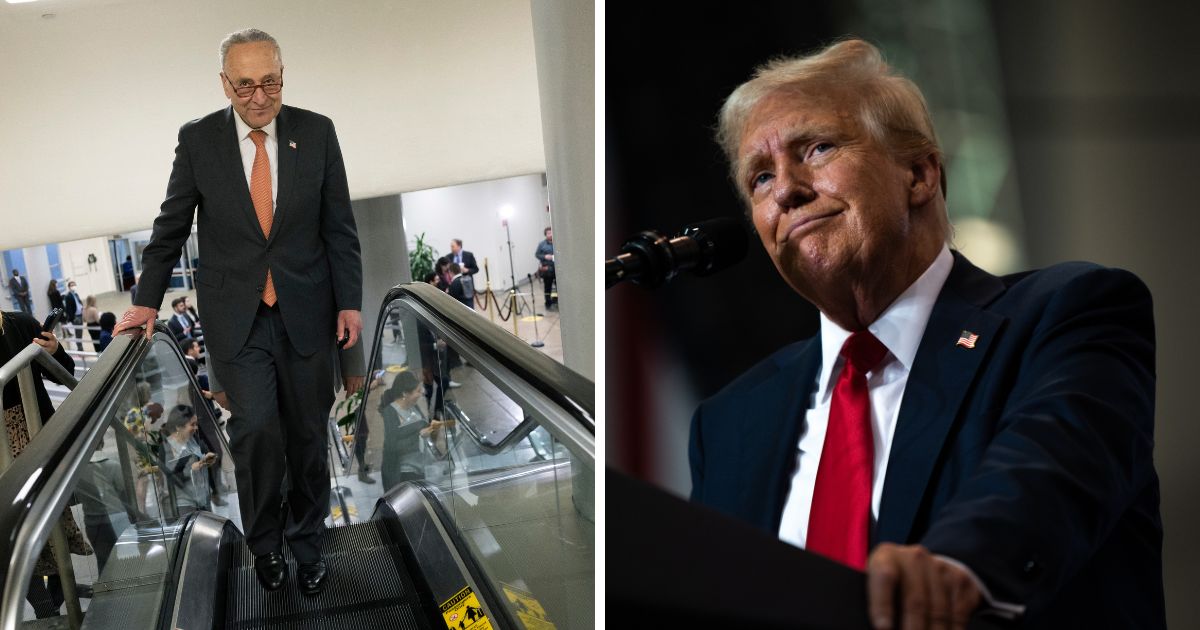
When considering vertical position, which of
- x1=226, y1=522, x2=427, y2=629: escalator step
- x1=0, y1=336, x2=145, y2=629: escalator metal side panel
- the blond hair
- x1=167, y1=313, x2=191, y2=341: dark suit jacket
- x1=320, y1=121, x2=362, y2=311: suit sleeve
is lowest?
x1=226, y1=522, x2=427, y2=629: escalator step

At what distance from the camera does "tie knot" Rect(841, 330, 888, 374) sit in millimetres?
384

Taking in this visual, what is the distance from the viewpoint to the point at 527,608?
207cm

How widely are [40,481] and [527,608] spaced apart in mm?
1092

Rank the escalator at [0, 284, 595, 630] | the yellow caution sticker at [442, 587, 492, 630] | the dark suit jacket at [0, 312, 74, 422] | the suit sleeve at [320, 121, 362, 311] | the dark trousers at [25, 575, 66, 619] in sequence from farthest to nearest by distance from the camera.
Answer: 1. the dark suit jacket at [0, 312, 74, 422]
2. the suit sleeve at [320, 121, 362, 311]
3. the yellow caution sticker at [442, 587, 492, 630]
4. the dark trousers at [25, 575, 66, 619]
5. the escalator at [0, 284, 595, 630]

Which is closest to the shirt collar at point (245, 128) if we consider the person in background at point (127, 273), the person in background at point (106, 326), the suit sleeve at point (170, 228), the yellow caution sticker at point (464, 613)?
the suit sleeve at point (170, 228)

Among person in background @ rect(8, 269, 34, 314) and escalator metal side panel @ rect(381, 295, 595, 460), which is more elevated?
escalator metal side panel @ rect(381, 295, 595, 460)

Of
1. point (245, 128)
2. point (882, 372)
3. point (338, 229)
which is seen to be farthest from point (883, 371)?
point (245, 128)

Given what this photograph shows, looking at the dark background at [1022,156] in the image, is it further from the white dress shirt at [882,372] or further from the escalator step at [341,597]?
the escalator step at [341,597]

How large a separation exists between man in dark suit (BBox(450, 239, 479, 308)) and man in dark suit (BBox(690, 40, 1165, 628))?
7.06 metres

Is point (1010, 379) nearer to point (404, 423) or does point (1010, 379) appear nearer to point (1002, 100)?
point (1002, 100)

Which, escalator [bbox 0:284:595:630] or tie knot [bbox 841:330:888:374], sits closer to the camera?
tie knot [bbox 841:330:888:374]

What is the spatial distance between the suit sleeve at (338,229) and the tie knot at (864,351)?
2.17 metres

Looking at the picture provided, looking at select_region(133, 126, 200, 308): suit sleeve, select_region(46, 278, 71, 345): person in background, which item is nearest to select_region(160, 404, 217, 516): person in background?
select_region(133, 126, 200, 308): suit sleeve

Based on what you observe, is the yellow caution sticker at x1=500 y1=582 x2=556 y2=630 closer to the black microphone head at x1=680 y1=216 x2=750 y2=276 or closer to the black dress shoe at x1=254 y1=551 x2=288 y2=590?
the black dress shoe at x1=254 y1=551 x2=288 y2=590
